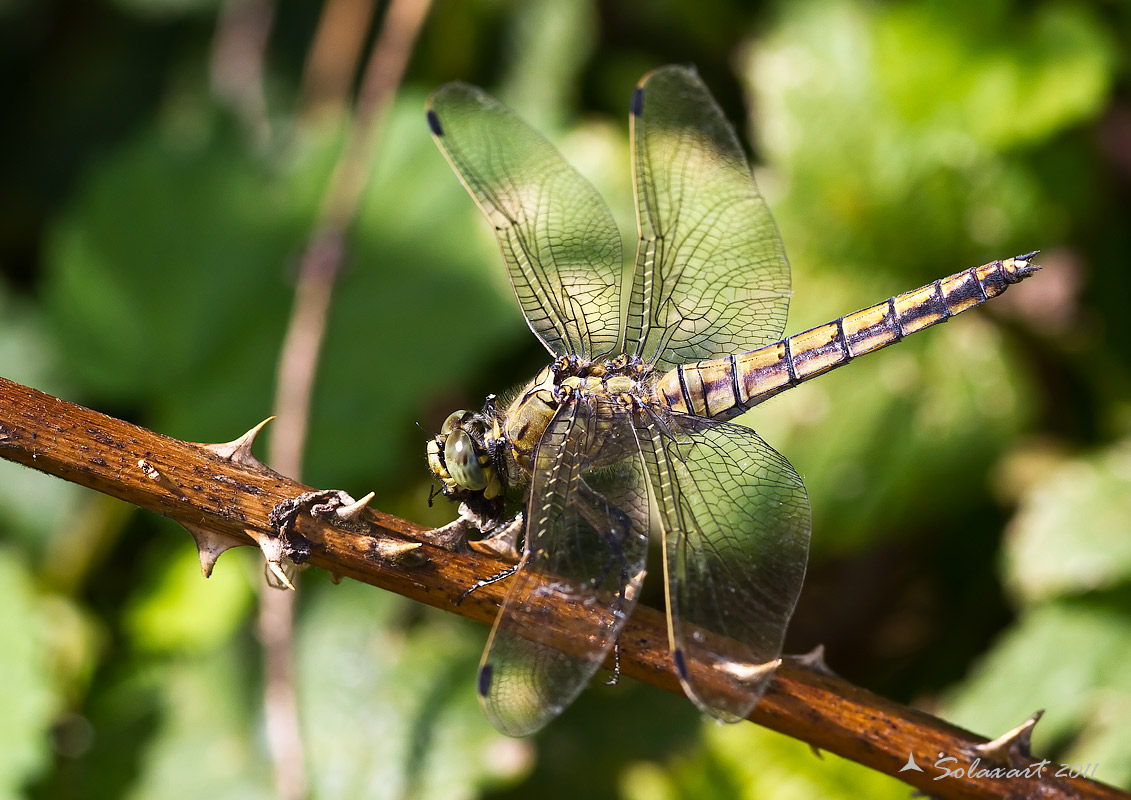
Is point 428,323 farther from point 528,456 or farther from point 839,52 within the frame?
point 839,52

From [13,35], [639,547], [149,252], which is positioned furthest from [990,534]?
[13,35]

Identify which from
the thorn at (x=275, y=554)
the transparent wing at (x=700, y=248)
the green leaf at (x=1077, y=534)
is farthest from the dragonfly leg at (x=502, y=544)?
the green leaf at (x=1077, y=534)

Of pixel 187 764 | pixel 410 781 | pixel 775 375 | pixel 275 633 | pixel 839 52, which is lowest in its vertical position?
pixel 187 764

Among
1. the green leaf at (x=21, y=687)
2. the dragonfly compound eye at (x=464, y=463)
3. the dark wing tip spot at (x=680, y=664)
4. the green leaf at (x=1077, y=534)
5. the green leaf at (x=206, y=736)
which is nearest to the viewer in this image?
the dark wing tip spot at (x=680, y=664)

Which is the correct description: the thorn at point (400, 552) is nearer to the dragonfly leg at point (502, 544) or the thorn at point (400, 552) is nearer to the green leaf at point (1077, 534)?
the dragonfly leg at point (502, 544)

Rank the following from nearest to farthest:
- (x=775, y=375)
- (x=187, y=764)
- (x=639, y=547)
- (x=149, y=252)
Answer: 1. (x=639, y=547)
2. (x=775, y=375)
3. (x=187, y=764)
4. (x=149, y=252)
